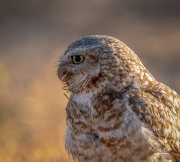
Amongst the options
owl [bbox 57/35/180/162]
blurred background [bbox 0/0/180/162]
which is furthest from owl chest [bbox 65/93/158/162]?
blurred background [bbox 0/0/180/162]

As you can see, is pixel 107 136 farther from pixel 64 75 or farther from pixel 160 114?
pixel 64 75

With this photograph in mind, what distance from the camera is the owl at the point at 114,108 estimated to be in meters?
4.78

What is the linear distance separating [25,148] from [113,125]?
2.98m

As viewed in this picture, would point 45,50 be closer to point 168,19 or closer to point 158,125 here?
point 168,19

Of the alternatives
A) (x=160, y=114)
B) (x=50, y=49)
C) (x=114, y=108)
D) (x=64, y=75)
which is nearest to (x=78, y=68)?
(x=64, y=75)

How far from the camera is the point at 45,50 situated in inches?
692

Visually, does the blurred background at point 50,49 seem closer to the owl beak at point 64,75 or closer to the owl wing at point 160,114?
the owl beak at point 64,75

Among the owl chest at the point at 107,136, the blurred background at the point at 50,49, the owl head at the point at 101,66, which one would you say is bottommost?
the owl chest at the point at 107,136

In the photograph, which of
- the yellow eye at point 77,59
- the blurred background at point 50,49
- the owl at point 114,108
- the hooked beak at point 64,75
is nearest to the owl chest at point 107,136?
the owl at point 114,108

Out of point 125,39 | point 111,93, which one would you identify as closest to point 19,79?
point 125,39

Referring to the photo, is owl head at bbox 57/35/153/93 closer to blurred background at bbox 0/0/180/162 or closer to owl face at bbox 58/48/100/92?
owl face at bbox 58/48/100/92

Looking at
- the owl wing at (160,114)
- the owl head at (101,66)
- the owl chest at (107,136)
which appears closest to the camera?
the owl chest at (107,136)

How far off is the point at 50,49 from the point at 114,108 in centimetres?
1296

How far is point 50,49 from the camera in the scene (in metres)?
17.6
